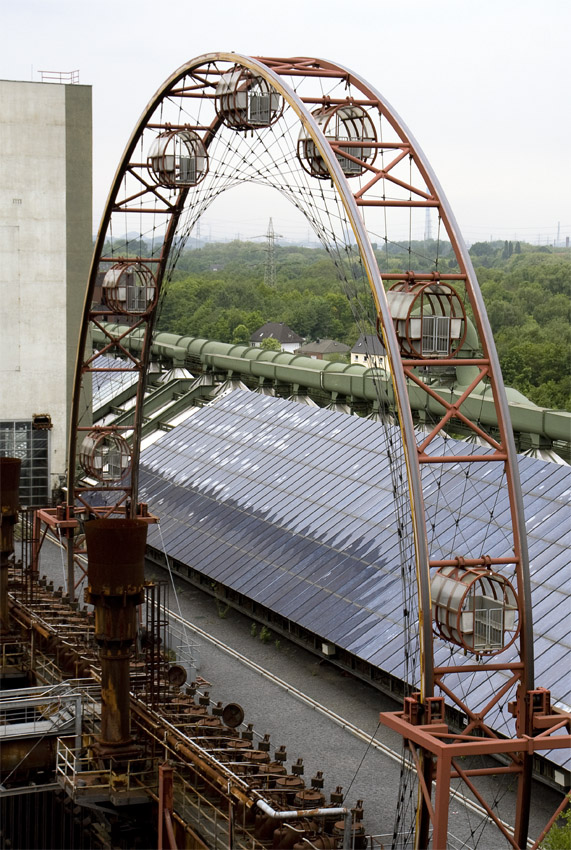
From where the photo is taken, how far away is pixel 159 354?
77.2m

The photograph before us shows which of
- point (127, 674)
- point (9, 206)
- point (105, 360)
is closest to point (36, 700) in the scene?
point (127, 674)

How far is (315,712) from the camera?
101 feet

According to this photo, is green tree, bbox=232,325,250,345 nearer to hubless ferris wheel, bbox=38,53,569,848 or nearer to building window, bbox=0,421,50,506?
building window, bbox=0,421,50,506

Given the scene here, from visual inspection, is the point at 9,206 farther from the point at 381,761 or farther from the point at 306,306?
the point at 306,306

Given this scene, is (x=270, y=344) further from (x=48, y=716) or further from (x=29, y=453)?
(x=48, y=716)

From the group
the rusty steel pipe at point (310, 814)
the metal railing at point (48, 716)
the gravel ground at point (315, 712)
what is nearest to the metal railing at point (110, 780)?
the metal railing at point (48, 716)

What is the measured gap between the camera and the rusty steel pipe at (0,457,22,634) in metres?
33.8

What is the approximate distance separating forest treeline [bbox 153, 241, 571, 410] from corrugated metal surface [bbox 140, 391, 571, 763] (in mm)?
53310

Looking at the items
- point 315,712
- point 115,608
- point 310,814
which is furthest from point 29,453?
point 310,814

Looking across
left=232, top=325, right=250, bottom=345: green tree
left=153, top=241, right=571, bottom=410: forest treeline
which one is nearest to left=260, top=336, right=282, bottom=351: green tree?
left=153, top=241, right=571, bottom=410: forest treeline

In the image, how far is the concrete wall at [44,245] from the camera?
58.5m

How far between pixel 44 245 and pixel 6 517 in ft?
90.8

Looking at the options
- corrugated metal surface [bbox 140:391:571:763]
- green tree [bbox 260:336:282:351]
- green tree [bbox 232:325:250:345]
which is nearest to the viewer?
corrugated metal surface [bbox 140:391:571:763]

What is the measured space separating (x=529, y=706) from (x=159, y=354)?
194 ft
